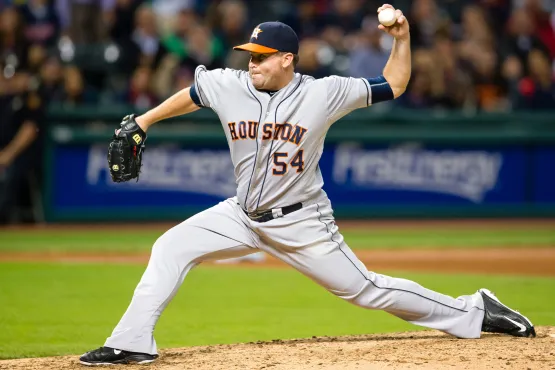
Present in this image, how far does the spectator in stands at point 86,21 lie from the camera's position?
13.6 metres

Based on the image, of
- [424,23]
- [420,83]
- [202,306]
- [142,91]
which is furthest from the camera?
[424,23]

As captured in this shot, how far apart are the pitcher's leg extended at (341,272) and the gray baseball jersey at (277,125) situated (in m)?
0.16

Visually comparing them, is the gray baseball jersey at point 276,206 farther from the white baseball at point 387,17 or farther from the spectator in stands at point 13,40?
the spectator in stands at point 13,40

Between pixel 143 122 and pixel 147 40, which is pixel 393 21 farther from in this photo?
pixel 147 40

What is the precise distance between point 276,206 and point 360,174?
8699 millimetres

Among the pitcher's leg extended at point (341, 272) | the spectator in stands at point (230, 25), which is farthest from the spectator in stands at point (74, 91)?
the pitcher's leg extended at point (341, 272)

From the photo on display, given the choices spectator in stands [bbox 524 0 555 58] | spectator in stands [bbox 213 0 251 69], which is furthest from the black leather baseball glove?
spectator in stands [bbox 524 0 555 58]

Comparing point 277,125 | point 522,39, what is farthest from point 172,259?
point 522,39

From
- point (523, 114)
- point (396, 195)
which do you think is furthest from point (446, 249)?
point (523, 114)

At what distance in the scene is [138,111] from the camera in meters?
12.9

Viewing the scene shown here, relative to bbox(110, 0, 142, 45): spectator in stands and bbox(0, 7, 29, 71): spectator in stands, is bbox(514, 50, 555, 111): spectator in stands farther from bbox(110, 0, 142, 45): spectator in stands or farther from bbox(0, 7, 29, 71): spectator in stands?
bbox(0, 7, 29, 71): spectator in stands

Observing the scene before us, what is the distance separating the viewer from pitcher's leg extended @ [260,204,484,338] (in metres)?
5.16

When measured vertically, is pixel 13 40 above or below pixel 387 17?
above

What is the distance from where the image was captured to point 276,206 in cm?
516
